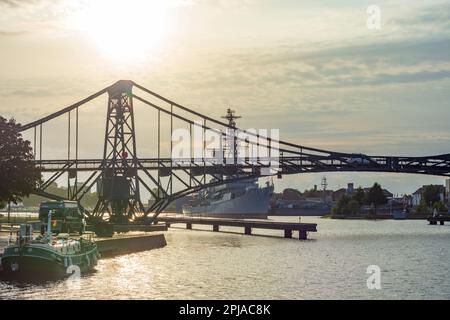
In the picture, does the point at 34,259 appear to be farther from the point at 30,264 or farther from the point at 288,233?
the point at 288,233

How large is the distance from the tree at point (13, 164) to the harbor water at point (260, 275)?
6.51 m

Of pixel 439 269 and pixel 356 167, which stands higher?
pixel 356 167

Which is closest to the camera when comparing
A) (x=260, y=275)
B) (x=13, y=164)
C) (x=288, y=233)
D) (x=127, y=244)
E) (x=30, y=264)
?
(x=30, y=264)

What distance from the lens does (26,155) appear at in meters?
111

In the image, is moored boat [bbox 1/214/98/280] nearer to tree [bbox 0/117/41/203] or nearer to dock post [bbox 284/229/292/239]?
tree [bbox 0/117/41/203]

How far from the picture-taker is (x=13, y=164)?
353 ft

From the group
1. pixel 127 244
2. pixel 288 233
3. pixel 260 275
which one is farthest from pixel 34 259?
pixel 288 233

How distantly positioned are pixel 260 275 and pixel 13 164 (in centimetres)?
4132

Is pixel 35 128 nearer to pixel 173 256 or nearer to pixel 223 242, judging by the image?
pixel 223 242

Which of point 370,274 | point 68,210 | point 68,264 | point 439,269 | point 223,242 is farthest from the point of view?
point 223,242

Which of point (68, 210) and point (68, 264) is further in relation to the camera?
point (68, 210)
